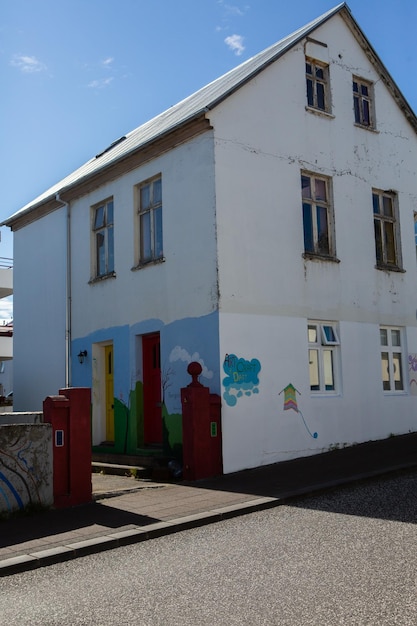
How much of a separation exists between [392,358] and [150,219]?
6.15m

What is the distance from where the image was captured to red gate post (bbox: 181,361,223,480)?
36.4 feet

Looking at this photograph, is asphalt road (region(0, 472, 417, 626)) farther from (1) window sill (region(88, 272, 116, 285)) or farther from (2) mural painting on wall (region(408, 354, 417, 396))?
(1) window sill (region(88, 272, 116, 285))

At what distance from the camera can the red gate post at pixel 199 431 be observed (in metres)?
11.1

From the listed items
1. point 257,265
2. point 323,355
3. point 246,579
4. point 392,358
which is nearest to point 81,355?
point 257,265

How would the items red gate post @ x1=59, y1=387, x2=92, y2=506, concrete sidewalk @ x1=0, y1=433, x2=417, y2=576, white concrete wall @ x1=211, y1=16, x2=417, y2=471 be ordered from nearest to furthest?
1. concrete sidewalk @ x1=0, y1=433, x2=417, y2=576
2. red gate post @ x1=59, y1=387, x2=92, y2=506
3. white concrete wall @ x1=211, y1=16, x2=417, y2=471

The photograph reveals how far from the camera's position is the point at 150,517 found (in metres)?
8.10

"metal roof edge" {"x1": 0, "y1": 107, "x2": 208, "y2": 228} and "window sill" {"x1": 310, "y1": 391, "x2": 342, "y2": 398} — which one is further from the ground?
"metal roof edge" {"x1": 0, "y1": 107, "x2": 208, "y2": 228}

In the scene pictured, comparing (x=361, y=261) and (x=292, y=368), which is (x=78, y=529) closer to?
(x=292, y=368)

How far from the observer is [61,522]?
8109 millimetres

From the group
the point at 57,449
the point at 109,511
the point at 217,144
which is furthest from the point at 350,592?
the point at 217,144

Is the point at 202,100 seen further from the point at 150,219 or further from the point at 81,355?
the point at 81,355

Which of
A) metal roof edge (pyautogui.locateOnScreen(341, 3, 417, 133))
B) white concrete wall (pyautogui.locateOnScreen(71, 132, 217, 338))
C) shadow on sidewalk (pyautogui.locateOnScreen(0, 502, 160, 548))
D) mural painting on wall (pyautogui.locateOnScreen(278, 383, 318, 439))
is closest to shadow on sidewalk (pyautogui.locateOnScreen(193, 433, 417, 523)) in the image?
mural painting on wall (pyautogui.locateOnScreen(278, 383, 318, 439))

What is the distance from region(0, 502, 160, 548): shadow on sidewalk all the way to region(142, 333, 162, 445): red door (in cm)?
479

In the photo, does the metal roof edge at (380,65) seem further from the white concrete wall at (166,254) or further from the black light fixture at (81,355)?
the black light fixture at (81,355)
